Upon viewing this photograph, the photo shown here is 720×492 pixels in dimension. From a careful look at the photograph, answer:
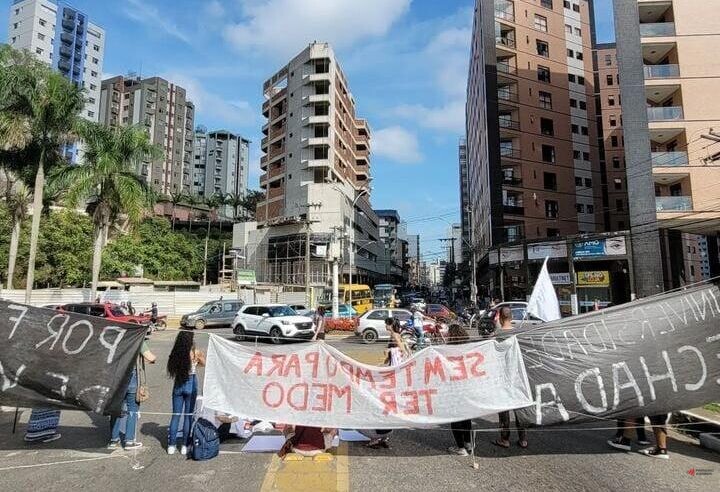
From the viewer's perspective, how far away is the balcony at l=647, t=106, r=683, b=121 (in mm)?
30875

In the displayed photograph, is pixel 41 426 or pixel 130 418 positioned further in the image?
pixel 41 426

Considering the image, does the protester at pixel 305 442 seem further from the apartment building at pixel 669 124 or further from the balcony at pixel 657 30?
the balcony at pixel 657 30

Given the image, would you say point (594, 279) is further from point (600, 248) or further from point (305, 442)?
point (305, 442)

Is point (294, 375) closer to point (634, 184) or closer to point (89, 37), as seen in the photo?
point (634, 184)

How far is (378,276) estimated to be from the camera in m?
90.2

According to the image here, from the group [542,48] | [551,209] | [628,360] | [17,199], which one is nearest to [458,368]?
[628,360]

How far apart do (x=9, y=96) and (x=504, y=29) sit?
157ft

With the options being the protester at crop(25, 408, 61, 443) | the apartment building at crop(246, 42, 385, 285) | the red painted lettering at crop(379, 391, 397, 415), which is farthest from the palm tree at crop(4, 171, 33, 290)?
the apartment building at crop(246, 42, 385, 285)

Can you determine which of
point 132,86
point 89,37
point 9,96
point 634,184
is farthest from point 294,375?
point 132,86

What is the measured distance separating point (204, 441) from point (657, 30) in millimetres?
37434

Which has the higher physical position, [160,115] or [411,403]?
[160,115]

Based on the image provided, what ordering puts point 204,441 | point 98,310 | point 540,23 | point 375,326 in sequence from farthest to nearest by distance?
1. point 540,23
2. point 98,310
3. point 375,326
4. point 204,441

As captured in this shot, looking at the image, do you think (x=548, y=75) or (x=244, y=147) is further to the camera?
(x=244, y=147)

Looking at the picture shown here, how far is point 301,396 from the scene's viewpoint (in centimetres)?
A: 625
